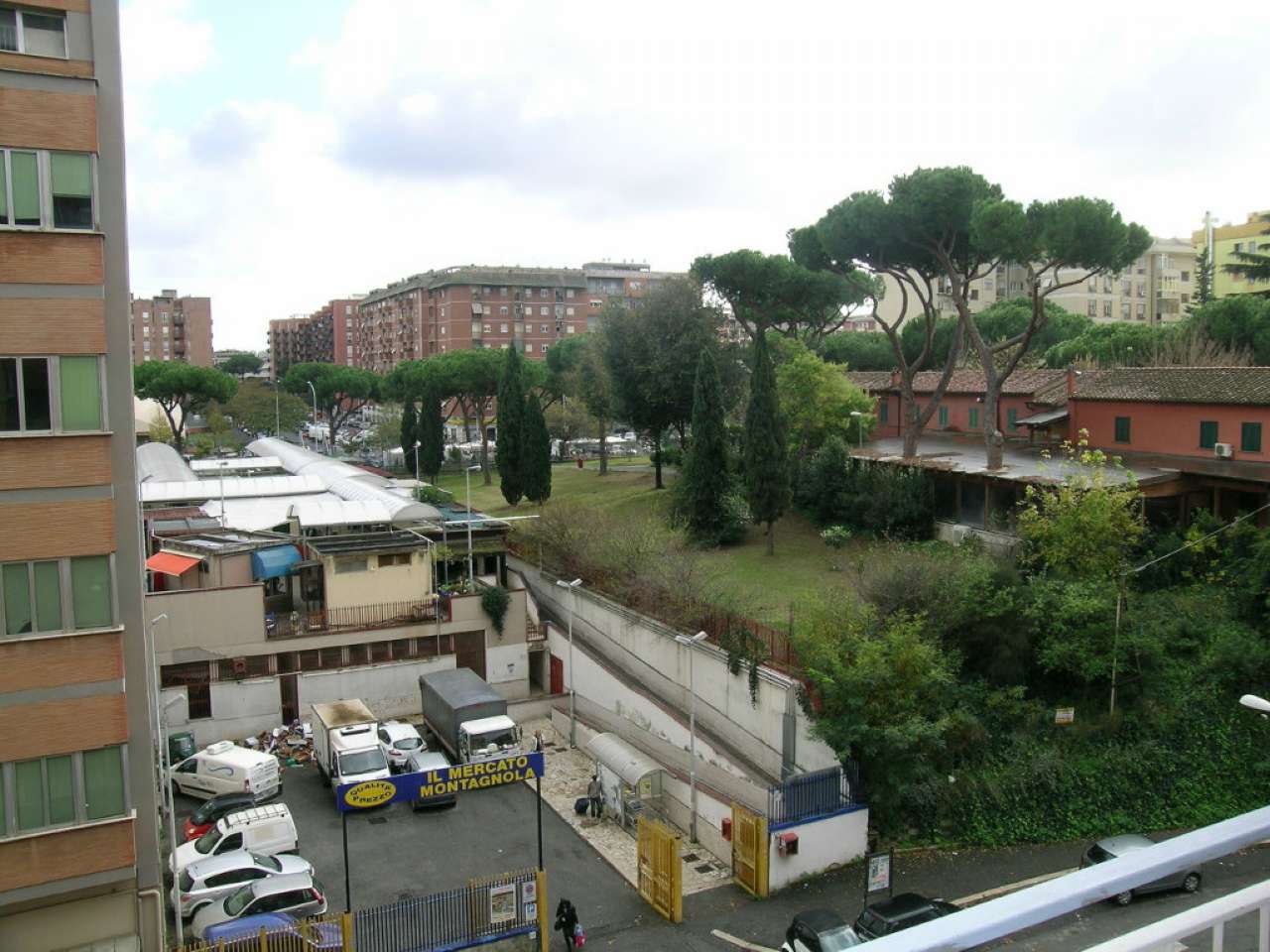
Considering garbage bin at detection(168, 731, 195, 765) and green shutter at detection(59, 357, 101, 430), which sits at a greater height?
green shutter at detection(59, 357, 101, 430)

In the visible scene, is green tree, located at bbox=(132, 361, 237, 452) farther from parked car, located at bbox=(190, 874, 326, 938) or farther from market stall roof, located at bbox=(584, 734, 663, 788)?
parked car, located at bbox=(190, 874, 326, 938)

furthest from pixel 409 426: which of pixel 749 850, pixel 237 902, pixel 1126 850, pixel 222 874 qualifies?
pixel 1126 850

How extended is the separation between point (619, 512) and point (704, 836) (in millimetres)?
19073

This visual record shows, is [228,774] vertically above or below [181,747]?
above

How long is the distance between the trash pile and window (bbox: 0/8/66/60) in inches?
629

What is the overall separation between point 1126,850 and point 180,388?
70.9 m

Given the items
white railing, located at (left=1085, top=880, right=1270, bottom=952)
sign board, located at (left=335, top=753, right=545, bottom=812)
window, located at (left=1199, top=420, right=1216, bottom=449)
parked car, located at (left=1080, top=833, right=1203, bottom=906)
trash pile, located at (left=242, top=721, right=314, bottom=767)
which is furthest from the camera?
window, located at (left=1199, top=420, right=1216, bottom=449)

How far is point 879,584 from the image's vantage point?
2142cm

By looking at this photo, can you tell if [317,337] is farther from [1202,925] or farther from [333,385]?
[1202,925]

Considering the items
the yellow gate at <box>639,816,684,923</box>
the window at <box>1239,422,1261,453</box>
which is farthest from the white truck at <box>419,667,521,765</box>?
the window at <box>1239,422,1261,453</box>

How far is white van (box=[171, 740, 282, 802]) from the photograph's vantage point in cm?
2114

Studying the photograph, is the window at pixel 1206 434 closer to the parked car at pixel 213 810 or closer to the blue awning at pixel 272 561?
the blue awning at pixel 272 561

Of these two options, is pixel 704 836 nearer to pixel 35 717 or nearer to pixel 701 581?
pixel 701 581

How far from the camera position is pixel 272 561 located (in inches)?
1101
